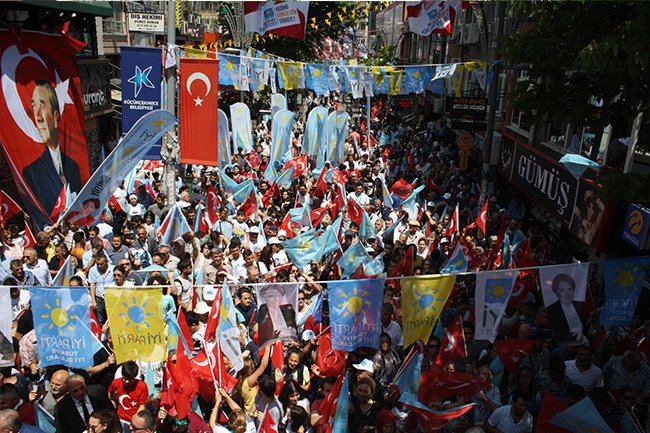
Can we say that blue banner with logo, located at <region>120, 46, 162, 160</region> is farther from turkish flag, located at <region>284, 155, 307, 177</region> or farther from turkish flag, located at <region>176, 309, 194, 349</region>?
turkish flag, located at <region>176, 309, 194, 349</region>

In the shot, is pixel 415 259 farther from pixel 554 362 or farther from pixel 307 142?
pixel 307 142

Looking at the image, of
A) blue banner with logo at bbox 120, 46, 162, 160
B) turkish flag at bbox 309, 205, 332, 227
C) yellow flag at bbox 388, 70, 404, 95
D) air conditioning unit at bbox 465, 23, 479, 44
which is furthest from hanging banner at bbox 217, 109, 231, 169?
air conditioning unit at bbox 465, 23, 479, 44

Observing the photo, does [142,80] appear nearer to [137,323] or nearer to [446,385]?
[137,323]

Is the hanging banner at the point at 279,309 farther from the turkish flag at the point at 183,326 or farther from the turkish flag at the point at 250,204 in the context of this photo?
the turkish flag at the point at 250,204

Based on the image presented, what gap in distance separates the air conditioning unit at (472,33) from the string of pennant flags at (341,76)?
19.3ft

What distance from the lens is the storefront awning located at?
13.0 m

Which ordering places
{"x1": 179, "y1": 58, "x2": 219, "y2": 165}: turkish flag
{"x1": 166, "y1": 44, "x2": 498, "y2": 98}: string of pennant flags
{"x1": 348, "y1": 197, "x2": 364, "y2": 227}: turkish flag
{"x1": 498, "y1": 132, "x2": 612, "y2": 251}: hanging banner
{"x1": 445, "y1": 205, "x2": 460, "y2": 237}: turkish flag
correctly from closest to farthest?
{"x1": 498, "y1": 132, "x2": 612, "y2": 251}: hanging banner
{"x1": 445, "y1": 205, "x2": 460, "y2": 237}: turkish flag
{"x1": 179, "y1": 58, "x2": 219, "y2": 165}: turkish flag
{"x1": 348, "y1": 197, "x2": 364, "y2": 227}: turkish flag
{"x1": 166, "y1": 44, "x2": 498, "y2": 98}: string of pennant flags

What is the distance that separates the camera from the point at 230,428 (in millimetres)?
5777

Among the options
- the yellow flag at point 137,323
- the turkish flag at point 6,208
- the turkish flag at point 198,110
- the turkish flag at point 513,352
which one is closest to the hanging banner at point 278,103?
the turkish flag at point 198,110

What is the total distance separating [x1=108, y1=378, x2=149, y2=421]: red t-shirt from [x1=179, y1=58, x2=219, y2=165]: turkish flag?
6252 mm

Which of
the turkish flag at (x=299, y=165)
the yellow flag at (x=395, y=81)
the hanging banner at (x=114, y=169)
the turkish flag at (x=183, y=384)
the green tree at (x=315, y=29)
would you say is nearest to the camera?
the turkish flag at (x=183, y=384)

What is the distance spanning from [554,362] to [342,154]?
1356cm

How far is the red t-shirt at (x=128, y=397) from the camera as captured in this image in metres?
6.10

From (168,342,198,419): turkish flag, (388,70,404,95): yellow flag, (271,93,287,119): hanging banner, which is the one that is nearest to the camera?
(168,342,198,419): turkish flag
